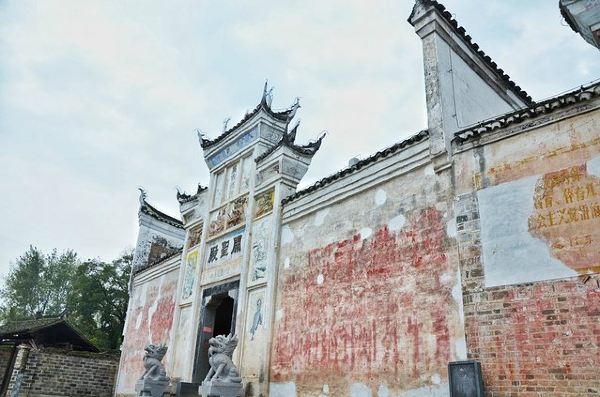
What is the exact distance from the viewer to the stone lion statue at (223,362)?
8523 millimetres

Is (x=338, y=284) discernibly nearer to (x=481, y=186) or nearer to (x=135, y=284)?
(x=481, y=186)

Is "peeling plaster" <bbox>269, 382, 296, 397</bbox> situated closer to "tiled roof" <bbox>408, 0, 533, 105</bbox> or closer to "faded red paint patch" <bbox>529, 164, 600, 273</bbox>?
"faded red paint patch" <bbox>529, 164, 600, 273</bbox>

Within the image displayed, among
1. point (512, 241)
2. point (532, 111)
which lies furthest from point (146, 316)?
point (532, 111)

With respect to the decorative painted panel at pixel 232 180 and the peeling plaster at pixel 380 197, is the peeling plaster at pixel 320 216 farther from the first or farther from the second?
the decorative painted panel at pixel 232 180

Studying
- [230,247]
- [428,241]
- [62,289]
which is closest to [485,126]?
[428,241]

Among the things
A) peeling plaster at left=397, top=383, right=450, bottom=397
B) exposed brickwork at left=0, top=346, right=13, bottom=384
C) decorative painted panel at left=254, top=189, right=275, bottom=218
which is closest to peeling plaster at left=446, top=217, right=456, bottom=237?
peeling plaster at left=397, top=383, right=450, bottom=397

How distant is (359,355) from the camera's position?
743 centimetres

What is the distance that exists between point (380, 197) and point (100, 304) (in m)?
23.9

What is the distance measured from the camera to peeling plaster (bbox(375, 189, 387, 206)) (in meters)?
8.06

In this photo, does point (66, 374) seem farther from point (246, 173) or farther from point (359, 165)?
point (359, 165)

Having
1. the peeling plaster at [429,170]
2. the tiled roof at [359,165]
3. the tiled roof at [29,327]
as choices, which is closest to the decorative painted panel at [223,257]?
the tiled roof at [359,165]

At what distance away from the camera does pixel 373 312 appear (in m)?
7.48

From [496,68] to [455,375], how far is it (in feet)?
20.4

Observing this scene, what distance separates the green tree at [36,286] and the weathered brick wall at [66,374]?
2222 cm
